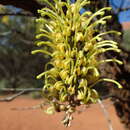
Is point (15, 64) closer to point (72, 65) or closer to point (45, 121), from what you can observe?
point (45, 121)

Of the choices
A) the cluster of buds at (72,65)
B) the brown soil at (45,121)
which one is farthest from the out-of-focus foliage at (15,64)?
the cluster of buds at (72,65)

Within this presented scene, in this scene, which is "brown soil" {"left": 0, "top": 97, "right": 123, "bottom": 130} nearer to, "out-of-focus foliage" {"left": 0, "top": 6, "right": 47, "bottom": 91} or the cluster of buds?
"out-of-focus foliage" {"left": 0, "top": 6, "right": 47, "bottom": 91}

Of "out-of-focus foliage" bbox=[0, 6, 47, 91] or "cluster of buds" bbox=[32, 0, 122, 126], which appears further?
"out-of-focus foliage" bbox=[0, 6, 47, 91]

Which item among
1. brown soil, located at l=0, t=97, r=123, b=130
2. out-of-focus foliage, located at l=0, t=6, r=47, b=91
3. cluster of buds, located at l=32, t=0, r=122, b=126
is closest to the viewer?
cluster of buds, located at l=32, t=0, r=122, b=126

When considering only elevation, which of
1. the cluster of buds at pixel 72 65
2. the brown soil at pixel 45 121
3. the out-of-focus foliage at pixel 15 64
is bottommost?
the brown soil at pixel 45 121

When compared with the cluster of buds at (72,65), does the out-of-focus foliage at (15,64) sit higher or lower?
higher

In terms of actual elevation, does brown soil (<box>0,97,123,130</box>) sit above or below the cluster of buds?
below

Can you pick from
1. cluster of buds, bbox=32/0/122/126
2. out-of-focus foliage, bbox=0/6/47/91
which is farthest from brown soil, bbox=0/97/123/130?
cluster of buds, bbox=32/0/122/126

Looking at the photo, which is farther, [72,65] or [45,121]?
[45,121]

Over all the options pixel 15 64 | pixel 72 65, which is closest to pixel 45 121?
pixel 15 64

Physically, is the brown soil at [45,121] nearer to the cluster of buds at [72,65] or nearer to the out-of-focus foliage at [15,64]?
the out-of-focus foliage at [15,64]

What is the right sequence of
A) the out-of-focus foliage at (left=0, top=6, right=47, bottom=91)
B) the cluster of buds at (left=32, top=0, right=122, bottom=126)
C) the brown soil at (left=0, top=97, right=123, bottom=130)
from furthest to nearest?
the out-of-focus foliage at (left=0, top=6, right=47, bottom=91), the brown soil at (left=0, top=97, right=123, bottom=130), the cluster of buds at (left=32, top=0, right=122, bottom=126)
